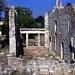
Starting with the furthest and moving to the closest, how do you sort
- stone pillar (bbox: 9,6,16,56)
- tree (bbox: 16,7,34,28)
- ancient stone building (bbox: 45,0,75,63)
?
tree (bbox: 16,7,34,28), stone pillar (bbox: 9,6,16,56), ancient stone building (bbox: 45,0,75,63)

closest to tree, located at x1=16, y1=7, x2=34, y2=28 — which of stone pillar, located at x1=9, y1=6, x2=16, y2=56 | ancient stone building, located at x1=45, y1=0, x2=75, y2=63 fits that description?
ancient stone building, located at x1=45, y1=0, x2=75, y2=63

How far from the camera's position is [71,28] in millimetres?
26031

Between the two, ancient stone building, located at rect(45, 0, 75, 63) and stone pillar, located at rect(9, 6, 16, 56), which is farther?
stone pillar, located at rect(9, 6, 16, 56)

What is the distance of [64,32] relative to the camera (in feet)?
95.2

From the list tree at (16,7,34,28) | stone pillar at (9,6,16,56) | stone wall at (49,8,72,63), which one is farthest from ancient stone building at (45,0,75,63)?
tree at (16,7,34,28)

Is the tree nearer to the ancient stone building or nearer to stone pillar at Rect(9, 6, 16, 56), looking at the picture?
the ancient stone building

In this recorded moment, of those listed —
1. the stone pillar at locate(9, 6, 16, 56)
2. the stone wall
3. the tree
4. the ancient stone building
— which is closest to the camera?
the ancient stone building

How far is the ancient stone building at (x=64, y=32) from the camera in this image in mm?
25859

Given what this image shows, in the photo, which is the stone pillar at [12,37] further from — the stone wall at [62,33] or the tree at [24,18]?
the tree at [24,18]

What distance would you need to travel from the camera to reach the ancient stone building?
2586cm

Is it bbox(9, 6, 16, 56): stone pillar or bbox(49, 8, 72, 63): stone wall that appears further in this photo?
bbox(49, 8, 72, 63): stone wall

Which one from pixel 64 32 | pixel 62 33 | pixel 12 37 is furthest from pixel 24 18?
pixel 12 37

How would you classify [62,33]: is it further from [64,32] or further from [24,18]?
[24,18]

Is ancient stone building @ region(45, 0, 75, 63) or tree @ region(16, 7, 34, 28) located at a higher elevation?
tree @ region(16, 7, 34, 28)
